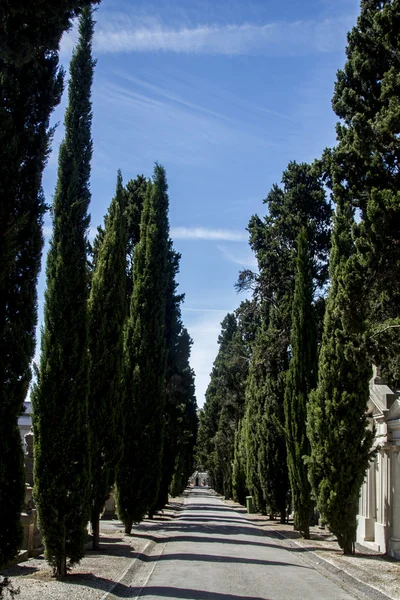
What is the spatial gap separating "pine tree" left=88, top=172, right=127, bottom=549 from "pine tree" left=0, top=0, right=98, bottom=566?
6.54 m

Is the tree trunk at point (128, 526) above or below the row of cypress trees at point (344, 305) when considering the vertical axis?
below

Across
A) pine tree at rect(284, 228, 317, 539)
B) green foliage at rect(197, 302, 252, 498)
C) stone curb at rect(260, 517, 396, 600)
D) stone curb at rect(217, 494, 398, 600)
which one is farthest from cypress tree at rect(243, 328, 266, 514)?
stone curb at rect(260, 517, 396, 600)

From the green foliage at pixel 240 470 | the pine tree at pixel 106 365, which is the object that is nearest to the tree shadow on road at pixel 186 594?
the pine tree at pixel 106 365

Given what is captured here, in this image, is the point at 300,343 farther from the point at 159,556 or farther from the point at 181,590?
the point at 181,590

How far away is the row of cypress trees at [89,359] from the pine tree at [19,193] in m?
0.83

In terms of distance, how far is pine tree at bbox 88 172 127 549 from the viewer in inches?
622

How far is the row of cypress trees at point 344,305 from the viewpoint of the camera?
13.5 metres

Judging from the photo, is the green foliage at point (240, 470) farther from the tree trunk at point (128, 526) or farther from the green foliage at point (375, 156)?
the green foliage at point (375, 156)

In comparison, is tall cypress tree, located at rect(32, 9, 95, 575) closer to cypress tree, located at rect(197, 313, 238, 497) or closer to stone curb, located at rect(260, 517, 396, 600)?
stone curb, located at rect(260, 517, 396, 600)

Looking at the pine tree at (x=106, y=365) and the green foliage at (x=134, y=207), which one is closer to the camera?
the pine tree at (x=106, y=365)

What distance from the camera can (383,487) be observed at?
62.3 feet

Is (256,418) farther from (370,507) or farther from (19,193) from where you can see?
(19,193)

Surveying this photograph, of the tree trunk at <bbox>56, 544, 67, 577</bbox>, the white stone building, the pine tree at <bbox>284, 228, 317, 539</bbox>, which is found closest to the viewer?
the tree trunk at <bbox>56, 544, 67, 577</bbox>

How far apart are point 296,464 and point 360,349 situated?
9.59 m
